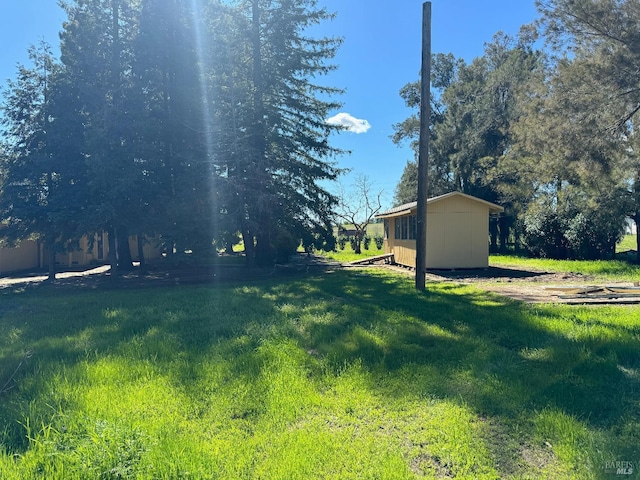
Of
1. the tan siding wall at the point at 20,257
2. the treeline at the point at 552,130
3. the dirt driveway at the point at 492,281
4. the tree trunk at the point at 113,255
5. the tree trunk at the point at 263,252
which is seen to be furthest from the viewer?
the tan siding wall at the point at 20,257

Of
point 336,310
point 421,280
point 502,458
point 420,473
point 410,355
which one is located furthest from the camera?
point 421,280

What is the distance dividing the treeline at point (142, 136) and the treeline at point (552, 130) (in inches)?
360

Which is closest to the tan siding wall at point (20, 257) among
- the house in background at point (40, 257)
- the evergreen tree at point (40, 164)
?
the house in background at point (40, 257)

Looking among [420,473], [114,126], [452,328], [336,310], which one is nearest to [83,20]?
[114,126]

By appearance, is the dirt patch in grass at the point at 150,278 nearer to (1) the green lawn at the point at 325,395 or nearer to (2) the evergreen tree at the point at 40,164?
(2) the evergreen tree at the point at 40,164

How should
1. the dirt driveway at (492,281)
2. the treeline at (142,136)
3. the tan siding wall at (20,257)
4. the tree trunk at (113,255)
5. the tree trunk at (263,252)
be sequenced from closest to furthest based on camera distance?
the dirt driveway at (492,281) → the treeline at (142,136) → the tree trunk at (113,255) → the tree trunk at (263,252) → the tan siding wall at (20,257)

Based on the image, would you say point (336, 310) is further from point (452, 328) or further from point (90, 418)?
point (90, 418)

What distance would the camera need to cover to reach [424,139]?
9.43 m

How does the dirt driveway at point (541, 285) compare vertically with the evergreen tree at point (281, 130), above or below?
below

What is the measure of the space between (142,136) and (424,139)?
343 inches

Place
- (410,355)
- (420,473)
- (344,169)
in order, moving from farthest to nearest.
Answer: (344,169), (410,355), (420,473)

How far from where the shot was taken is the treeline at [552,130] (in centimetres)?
1023

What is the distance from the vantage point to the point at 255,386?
3963mm

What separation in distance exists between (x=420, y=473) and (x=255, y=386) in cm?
192
